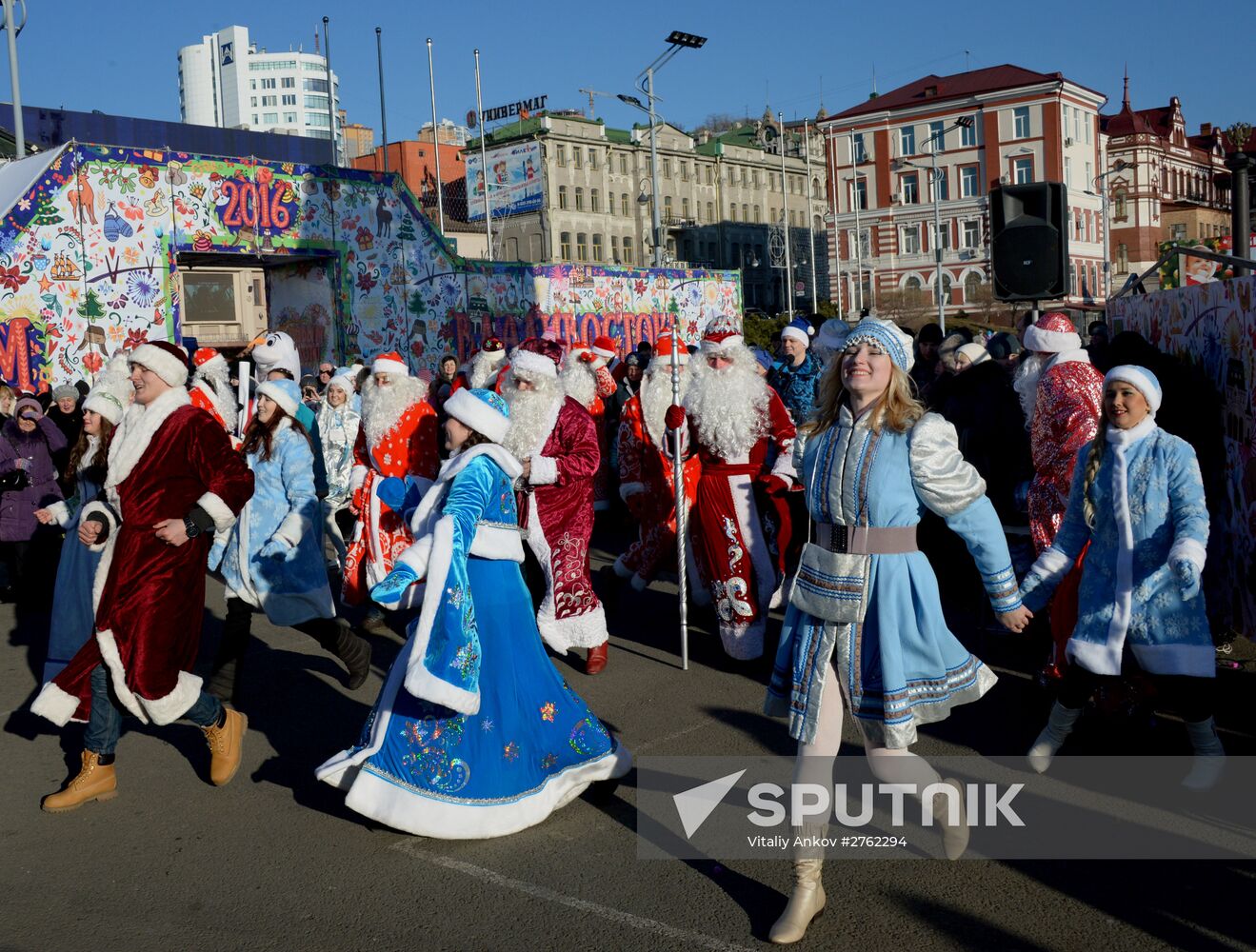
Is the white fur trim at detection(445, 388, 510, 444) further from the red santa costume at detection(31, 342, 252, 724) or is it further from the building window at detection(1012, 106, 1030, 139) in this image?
the building window at detection(1012, 106, 1030, 139)

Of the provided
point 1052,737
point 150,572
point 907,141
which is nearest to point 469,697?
point 150,572

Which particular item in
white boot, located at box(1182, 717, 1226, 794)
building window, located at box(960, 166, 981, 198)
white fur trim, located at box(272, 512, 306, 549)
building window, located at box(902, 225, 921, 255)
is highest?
building window, located at box(960, 166, 981, 198)

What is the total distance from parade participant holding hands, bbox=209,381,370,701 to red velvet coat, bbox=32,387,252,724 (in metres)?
1.03

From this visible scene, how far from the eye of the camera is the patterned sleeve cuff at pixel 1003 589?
407cm

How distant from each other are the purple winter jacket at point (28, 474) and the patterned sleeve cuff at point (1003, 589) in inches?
329

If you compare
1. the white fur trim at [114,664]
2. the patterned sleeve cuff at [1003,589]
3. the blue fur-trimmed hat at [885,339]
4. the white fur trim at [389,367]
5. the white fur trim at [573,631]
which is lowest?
the white fur trim at [573,631]

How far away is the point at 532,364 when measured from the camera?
7.22 m

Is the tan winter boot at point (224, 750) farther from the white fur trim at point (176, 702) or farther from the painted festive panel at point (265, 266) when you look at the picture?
the painted festive panel at point (265, 266)

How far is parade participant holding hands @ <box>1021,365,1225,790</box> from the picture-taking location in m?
4.77

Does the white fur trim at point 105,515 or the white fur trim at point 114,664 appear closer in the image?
the white fur trim at point 114,664

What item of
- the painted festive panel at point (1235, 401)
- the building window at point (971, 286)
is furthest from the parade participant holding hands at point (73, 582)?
the building window at point (971, 286)

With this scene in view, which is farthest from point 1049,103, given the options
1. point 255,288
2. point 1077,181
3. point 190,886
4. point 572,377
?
point 190,886

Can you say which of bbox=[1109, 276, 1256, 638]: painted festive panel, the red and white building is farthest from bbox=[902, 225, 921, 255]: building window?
bbox=[1109, 276, 1256, 638]: painted festive panel

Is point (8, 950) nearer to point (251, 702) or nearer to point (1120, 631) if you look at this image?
point (251, 702)
